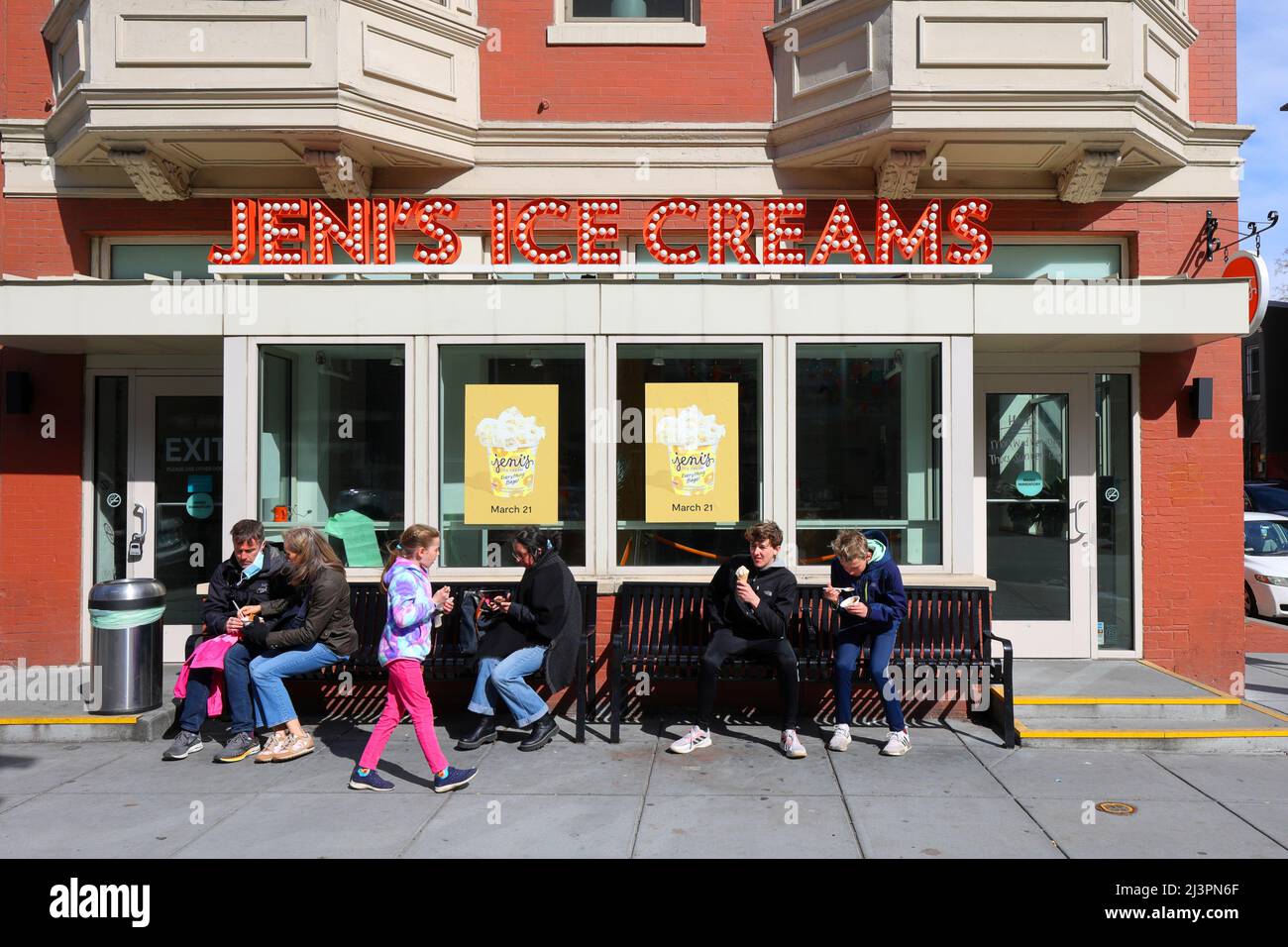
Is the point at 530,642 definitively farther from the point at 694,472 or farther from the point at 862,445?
the point at 862,445

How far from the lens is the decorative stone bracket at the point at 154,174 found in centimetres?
832

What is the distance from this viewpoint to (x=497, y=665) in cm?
648

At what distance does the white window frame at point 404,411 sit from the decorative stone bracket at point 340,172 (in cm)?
187

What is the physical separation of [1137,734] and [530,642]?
4398mm

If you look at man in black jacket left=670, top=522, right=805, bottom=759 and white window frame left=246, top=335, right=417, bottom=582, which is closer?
man in black jacket left=670, top=522, right=805, bottom=759

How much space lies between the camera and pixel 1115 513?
8.86 meters

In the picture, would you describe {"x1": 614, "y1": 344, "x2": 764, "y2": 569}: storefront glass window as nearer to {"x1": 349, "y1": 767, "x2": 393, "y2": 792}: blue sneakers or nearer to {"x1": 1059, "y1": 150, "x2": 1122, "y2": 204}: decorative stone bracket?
{"x1": 349, "y1": 767, "x2": 393, "y2": 792}: blue sneakers

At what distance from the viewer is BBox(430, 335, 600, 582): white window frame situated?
24.6ft

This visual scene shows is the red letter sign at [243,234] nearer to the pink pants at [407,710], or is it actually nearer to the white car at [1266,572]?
the pink pants at [407,710]

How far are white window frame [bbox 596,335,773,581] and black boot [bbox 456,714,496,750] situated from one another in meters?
1.51

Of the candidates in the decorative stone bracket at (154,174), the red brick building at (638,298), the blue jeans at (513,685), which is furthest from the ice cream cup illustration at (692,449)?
the decorative stone bracket at (154,174)

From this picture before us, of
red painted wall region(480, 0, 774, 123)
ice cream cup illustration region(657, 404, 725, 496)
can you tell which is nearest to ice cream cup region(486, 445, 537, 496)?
ice cream cup illustration region(657, 404, 725, 496)

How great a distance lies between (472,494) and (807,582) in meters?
2.83
